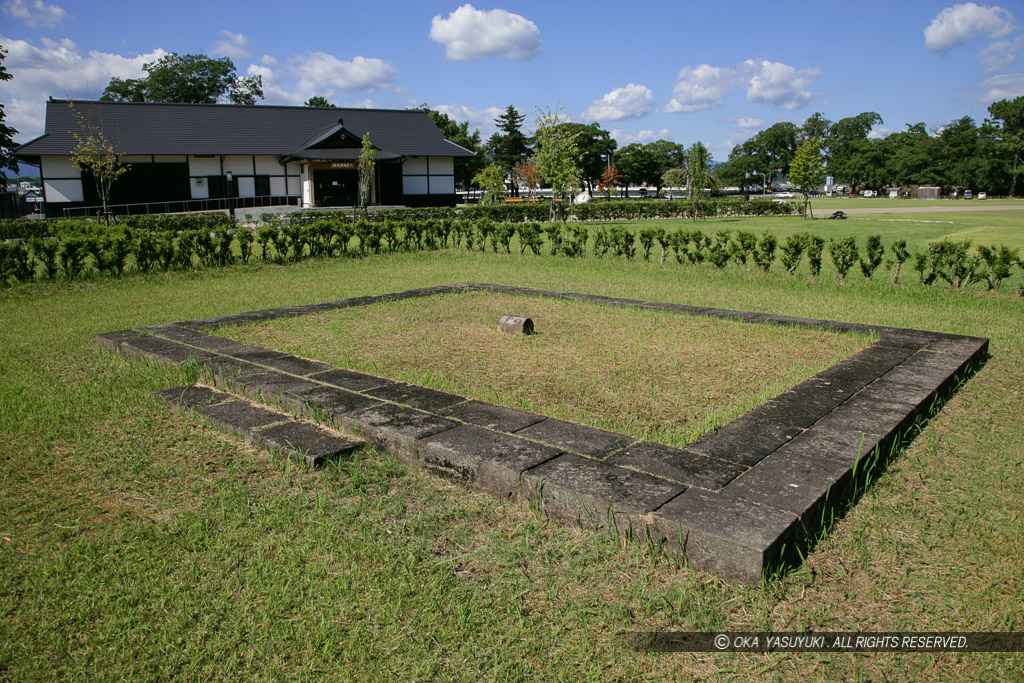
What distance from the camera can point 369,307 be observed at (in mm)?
8328

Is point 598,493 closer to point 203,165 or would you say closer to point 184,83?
point 203,165

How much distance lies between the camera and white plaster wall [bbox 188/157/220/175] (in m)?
30.9

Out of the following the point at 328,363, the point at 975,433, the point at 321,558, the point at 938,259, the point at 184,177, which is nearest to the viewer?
→ the point at 321,558

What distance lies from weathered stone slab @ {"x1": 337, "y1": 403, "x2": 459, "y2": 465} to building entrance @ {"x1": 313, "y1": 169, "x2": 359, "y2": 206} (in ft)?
101

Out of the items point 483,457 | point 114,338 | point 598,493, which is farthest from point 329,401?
point 114,338

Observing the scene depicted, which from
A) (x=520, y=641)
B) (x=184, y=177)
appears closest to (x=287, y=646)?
(x=520, y=641)

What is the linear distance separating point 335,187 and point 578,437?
3281cm

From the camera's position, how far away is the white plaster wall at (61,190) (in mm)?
28328

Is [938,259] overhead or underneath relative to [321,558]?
overhead

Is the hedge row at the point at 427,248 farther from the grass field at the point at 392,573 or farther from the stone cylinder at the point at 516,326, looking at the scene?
the grass field at the point at 392,573

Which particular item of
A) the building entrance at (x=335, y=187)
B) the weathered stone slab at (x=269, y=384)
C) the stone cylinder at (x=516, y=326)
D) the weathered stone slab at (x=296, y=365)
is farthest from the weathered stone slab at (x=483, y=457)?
the building entrance at (x=335, y=187)

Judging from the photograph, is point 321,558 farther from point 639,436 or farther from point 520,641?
point 639,436

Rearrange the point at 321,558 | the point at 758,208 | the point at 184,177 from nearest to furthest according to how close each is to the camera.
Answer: the point at 321,558 → the point at 184,177 → the point at 758,208

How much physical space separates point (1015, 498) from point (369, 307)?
22.0 ft
